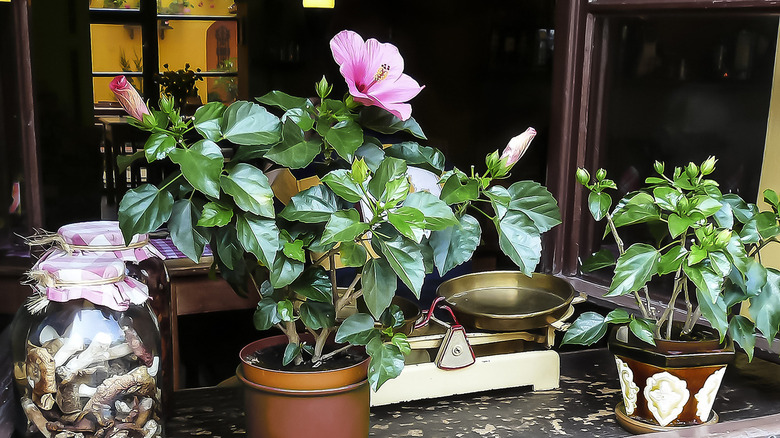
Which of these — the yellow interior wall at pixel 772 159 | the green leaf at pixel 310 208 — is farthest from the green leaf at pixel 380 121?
the yellow interior wall at pixel 772 159

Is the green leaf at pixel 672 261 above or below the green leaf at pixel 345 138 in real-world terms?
below

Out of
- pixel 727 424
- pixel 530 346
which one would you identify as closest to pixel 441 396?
pixel 530 346

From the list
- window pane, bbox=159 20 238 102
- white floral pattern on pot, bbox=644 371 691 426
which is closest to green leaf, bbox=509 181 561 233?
white floral pattern on pot, bbox=644 371 691 426

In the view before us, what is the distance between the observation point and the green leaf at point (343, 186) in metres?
0.88

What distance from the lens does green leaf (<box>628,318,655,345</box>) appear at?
1.08 m

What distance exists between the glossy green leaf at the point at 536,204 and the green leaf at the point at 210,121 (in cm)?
40

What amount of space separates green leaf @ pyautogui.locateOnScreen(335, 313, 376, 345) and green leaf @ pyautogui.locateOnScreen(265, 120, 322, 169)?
0.73ft

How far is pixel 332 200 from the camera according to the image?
947 mm

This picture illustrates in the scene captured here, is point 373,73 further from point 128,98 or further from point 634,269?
point 634,269

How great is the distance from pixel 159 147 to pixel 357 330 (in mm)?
345

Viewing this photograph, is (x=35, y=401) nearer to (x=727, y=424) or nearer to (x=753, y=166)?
(x=727, y=424)

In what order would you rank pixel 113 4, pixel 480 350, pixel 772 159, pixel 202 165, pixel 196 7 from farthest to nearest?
pixel 196 7, pixel 113 4, pixel 772 159, pixel 480 350, pixel 202 165

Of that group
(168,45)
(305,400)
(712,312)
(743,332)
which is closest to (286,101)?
(305,400)

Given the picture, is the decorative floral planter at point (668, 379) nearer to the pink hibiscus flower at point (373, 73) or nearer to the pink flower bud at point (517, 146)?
the pink flower bud at point (517, 146)
